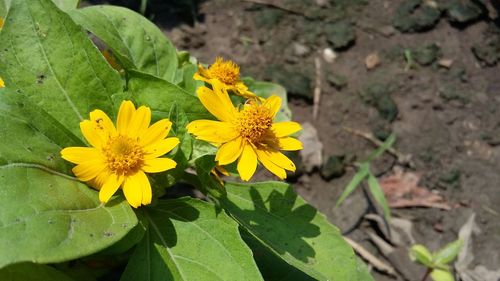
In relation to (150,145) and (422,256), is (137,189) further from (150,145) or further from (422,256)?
(422,256)

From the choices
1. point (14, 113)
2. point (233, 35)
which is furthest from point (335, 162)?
point (14, 113)

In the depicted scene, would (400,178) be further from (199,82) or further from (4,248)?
(4,248)

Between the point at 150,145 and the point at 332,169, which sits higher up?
the point at 150,145

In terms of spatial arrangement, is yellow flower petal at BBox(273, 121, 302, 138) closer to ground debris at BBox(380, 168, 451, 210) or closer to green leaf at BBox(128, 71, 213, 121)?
green leaf at BBox(128, 71, 213, 121)

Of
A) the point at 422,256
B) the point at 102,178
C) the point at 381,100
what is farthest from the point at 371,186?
the point at 102,178

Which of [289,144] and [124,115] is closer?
[124,115]
